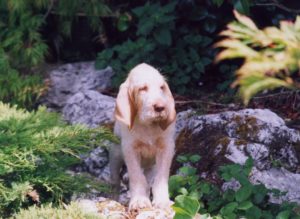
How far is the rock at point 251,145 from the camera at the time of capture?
4984 mm

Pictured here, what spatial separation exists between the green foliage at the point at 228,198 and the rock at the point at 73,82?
2.79 m

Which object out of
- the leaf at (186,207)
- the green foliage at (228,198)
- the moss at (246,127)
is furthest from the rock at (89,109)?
the leaf at (186,207)

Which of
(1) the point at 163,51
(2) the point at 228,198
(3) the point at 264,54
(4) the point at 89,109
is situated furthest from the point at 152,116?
(1) the point at 163,51

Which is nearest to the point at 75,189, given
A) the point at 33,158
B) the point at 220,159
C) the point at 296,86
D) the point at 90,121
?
the point at 33,158

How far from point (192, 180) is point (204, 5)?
3.06 m

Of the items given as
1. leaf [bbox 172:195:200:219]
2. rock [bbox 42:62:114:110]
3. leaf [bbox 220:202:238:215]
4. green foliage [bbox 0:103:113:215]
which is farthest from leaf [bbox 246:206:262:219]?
rock [bbox 42:62:114:110]

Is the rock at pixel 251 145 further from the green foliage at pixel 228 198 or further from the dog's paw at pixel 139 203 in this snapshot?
the dog's paw at pixel 139 203

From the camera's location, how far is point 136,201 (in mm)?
4293

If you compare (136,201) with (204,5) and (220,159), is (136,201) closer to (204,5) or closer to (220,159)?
(220,159)

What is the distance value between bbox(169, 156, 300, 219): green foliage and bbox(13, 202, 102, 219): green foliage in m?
0.54

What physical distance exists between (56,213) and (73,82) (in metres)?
3.67

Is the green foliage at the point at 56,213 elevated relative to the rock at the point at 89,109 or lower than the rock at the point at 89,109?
elevated

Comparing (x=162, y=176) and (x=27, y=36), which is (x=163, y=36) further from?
(x=162, y=176)

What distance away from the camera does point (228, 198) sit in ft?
14.4
